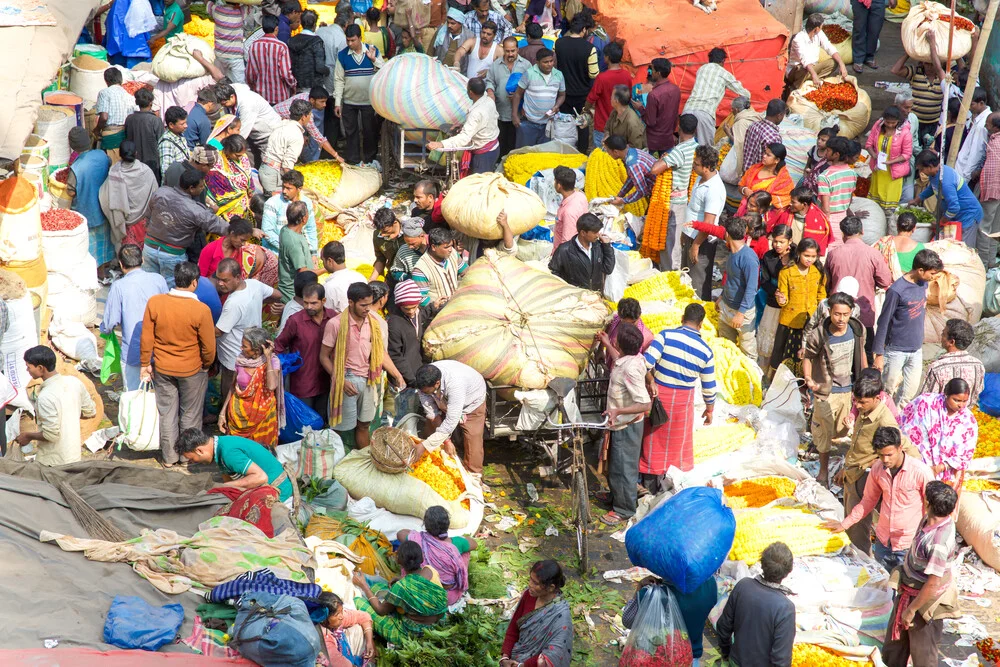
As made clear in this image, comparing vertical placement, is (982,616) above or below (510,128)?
below

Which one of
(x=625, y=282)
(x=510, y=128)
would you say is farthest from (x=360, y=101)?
(x=625, y=282)

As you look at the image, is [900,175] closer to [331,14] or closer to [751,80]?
[751,80]

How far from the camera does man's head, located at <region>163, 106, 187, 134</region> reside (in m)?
10.0

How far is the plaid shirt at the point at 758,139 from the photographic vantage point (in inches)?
417

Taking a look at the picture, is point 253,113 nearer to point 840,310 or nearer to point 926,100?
point 840,310

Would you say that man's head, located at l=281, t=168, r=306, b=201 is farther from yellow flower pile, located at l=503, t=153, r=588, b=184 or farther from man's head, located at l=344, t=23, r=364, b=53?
man's head, located at l=344, t=23, r=364, b=53

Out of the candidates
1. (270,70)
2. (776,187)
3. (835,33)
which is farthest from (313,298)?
(835,33)

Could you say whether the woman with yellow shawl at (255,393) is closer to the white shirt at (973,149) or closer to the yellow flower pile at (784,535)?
the yellow flower pile at (784,535)

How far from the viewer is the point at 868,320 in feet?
29.7

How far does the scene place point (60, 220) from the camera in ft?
31.6

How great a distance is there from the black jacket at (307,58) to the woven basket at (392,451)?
17.8 ft

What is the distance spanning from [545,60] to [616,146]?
1.76m

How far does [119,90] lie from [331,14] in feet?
11.4

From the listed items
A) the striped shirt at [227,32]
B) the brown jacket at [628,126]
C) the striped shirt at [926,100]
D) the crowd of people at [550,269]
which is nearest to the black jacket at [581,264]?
the crowd of people at [550,269]
